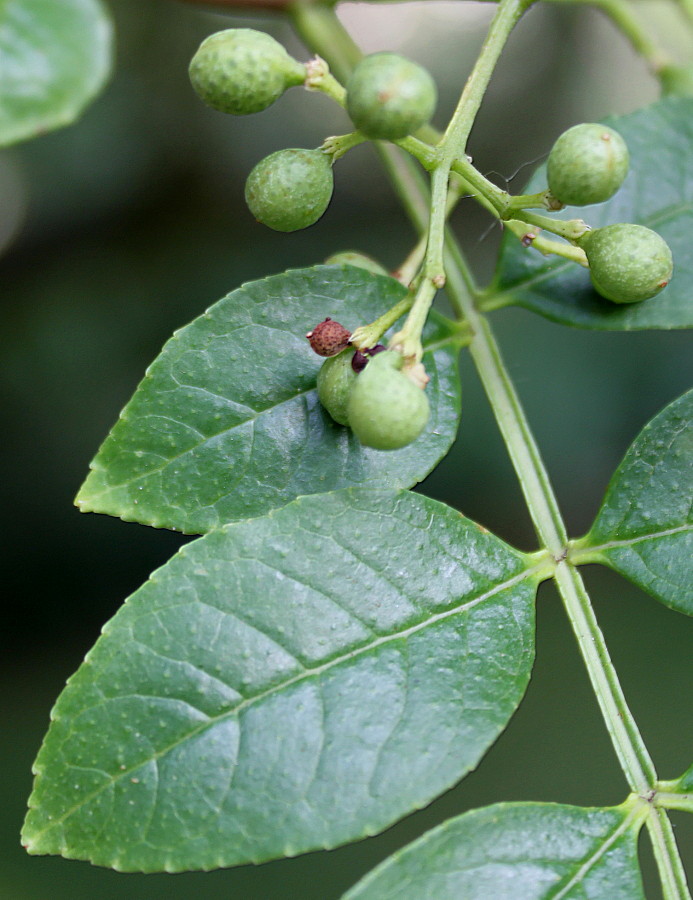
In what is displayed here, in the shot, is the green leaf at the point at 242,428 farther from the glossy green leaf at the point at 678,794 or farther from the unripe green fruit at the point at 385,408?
the glossy green leaf at the point at 678,794

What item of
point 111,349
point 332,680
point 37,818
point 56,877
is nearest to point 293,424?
point 332,680

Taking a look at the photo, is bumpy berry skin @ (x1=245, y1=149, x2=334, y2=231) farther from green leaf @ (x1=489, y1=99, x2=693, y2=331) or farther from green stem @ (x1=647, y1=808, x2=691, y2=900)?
green stem @ (x1=647, y1=808, x2=691, y2=900)

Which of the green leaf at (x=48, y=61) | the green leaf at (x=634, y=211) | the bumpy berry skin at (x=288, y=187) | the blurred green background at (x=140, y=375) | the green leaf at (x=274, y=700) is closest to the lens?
the green leaf at (x=48, y=61)

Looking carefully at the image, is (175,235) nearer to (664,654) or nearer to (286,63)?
(286,63)

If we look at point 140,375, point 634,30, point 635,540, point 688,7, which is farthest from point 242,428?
point 140,375

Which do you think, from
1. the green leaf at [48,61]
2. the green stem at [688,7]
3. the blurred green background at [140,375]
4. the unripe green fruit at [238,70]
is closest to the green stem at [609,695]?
the unripe green fruit at [238,70]

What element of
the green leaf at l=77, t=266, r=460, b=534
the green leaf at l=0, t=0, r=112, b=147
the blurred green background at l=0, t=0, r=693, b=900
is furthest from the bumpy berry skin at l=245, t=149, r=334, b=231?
the blurred green background at l=0, t=0, r=693, b=900

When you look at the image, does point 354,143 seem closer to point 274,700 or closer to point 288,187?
point 288,187
